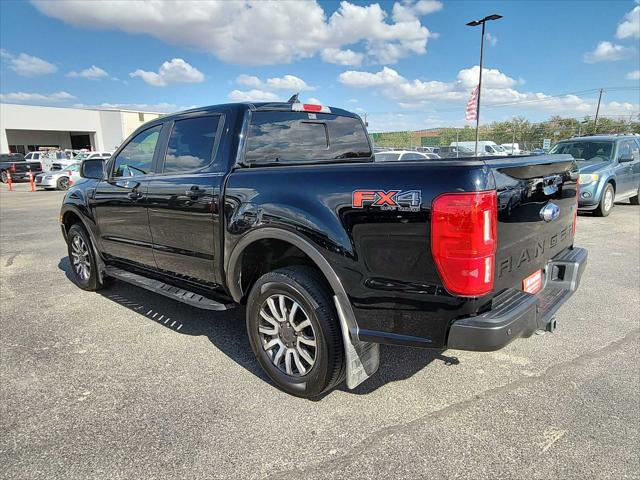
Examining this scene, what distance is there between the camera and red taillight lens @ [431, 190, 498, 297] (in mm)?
2062

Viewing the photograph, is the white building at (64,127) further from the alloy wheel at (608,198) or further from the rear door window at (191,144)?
the rear door window at (191,144)

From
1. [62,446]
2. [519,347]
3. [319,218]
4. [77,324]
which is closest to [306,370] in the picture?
[319,218]

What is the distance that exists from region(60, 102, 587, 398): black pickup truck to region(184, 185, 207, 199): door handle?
0.05 feet

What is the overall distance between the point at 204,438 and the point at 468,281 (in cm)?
171

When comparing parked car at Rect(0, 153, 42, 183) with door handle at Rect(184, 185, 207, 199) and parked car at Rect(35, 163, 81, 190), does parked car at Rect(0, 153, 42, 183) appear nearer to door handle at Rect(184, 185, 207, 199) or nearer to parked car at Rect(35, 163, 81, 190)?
parked car at Rect(35, 163, 81, 190)

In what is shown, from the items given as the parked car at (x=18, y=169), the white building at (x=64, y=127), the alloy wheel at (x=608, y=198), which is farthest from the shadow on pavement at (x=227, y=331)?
the white building at (x=64, y=127)

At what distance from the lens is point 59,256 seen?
721cm

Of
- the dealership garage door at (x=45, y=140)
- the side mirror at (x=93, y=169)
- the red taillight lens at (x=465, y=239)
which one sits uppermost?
the dealership garage door at (x=45, y=140)

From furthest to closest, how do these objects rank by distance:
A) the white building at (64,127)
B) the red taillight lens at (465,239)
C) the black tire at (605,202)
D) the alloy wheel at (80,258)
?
1. the white building at (64,127)
2. the black tire at (605,202)
3. the alloy wheel at (80,258)
4. the red taillight lens at (465,239)

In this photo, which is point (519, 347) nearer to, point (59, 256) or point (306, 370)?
point (306, 370)

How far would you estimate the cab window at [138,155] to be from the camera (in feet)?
13.1

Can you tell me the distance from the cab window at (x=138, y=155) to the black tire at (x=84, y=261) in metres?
1.07

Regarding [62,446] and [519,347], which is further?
[519,347]

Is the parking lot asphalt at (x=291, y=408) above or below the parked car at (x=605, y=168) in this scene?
below
